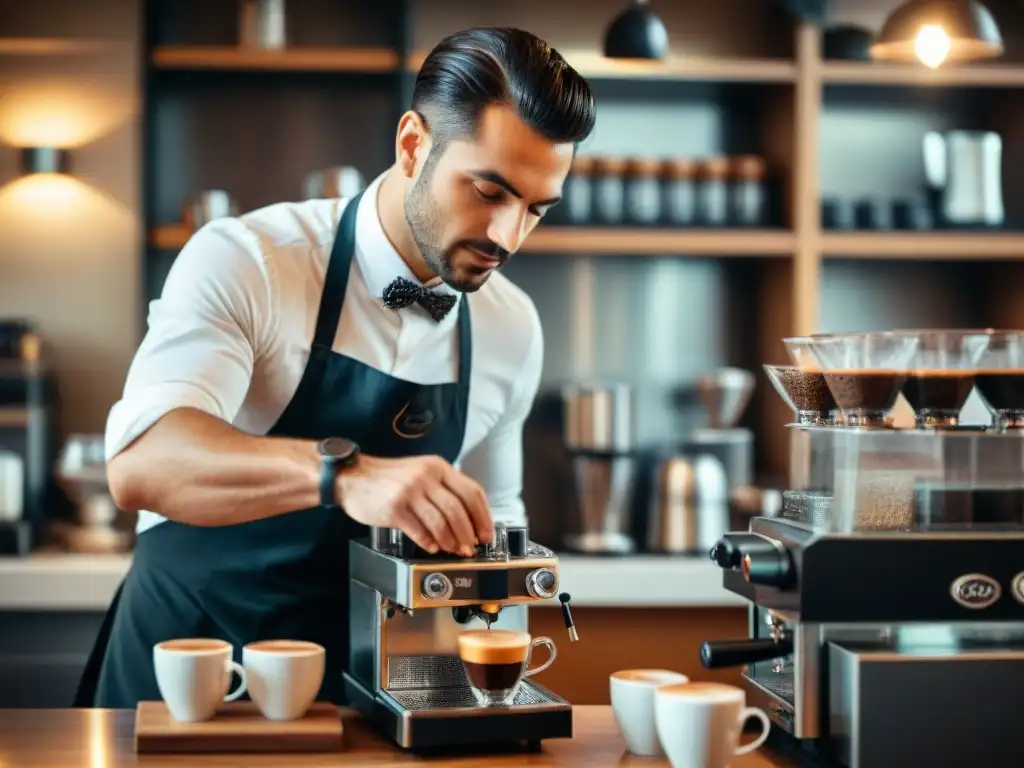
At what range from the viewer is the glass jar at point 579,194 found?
3.85 m

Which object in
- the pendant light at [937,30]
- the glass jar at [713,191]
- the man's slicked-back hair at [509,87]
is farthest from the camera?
the glass jar at [713,191]

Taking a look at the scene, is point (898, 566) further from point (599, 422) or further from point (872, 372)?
point (599, 422)

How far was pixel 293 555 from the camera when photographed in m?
1.99

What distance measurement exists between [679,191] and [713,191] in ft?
0.33

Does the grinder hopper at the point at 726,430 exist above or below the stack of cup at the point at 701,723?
above

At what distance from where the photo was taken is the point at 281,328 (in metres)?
2.02

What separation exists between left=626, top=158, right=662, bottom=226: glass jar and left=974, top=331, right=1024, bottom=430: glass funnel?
2.48m

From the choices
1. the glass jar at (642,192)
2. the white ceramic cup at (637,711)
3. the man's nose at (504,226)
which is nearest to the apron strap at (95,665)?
the man's nose at (504,226)

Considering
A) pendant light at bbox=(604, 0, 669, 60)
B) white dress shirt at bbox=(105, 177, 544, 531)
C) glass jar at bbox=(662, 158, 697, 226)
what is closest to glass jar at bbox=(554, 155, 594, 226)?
glass jar at bbox=(662, 158, 697, 226)

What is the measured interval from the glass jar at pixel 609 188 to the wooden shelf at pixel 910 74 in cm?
63

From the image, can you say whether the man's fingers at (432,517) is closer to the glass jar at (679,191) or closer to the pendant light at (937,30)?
the pendant light at (937,30)

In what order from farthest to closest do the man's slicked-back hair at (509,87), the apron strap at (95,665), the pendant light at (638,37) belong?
the pendant light at (638,37) < the apron strap at (95,665) < the man's slicked-back hair at (509,87)

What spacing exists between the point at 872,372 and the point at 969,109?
3150mm

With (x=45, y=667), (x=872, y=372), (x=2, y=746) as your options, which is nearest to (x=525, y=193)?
(x=872, y=372)
